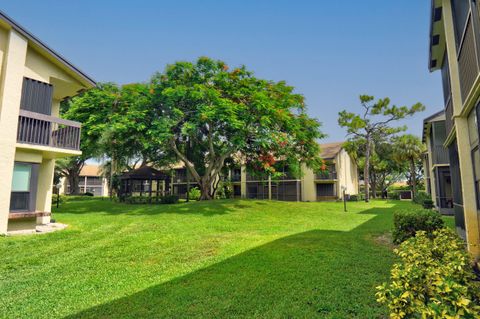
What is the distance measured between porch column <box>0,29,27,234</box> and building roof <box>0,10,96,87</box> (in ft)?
0.85

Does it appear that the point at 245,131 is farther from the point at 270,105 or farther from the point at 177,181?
the point at 177,181

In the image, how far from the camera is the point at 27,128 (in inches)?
434

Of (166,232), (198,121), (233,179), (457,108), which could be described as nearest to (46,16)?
(198,121)

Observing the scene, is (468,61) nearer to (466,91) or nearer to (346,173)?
(466,91)

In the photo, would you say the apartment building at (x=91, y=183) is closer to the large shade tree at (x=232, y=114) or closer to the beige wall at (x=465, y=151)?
the large shade tree at (x=232, y=114)

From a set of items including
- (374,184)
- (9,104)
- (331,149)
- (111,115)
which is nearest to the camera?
(9,104)

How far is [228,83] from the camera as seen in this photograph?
61.6 ft

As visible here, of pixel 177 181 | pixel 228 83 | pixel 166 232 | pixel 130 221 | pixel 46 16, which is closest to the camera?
pixel 166 232

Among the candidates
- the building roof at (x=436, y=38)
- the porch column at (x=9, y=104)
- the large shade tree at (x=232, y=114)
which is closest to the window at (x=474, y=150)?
the building roof at (x=436, y=38)

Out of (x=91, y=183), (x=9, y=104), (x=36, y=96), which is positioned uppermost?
(x=36, y=96)

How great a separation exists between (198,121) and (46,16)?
355 inches

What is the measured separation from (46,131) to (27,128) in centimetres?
69

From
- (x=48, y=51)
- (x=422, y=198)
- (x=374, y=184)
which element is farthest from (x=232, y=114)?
(x=374, y=184)

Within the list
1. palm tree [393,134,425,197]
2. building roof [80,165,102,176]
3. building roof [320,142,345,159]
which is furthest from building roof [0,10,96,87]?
building roof [80,165,102,176]
